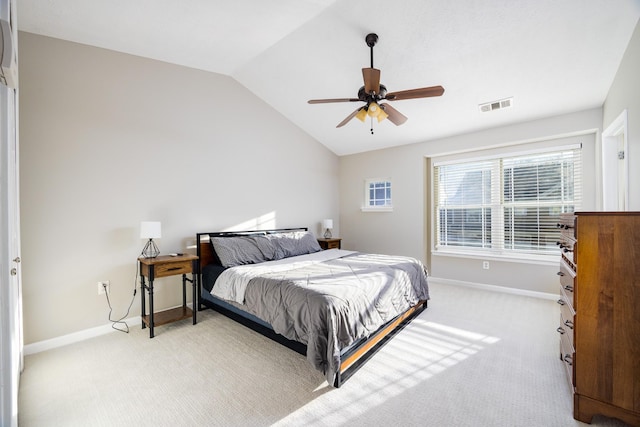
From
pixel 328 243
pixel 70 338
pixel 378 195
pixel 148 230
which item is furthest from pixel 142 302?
pixel 378 195

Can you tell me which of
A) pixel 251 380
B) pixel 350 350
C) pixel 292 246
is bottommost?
pixel 251 380

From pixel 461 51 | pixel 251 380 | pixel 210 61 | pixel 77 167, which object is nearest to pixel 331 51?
pixel 461 51

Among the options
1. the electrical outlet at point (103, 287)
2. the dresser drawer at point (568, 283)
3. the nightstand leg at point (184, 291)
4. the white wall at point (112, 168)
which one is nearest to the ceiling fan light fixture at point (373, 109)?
the dresser drawer at point (568, 283)

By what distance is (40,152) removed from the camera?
2.62 meters

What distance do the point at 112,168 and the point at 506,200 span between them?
5.37 m

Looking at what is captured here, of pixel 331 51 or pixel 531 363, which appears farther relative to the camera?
pixel 331 51

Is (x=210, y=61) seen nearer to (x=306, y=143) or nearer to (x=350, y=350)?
(x=306, y=143)

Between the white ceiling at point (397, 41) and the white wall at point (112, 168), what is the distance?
327 millimetres

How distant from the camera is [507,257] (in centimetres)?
422

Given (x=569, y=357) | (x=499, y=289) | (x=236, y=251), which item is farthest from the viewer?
(x=499, y=289)

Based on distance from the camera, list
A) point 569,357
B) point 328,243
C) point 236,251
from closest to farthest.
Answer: point 569,357 → point 236,251 → point 328,243

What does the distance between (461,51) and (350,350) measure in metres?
3.07

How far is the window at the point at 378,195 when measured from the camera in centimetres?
553

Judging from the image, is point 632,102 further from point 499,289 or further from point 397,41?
point 499,289
